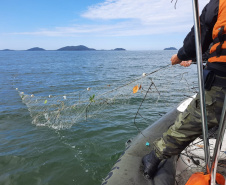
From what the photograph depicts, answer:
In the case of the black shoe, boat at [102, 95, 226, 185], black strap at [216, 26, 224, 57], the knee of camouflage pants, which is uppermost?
black strap at [216, 26, 224, 57]

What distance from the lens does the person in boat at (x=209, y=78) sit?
2.01 meters

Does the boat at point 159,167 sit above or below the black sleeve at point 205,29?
below

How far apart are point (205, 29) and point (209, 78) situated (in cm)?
62

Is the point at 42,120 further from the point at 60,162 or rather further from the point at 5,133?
the point at 60,162

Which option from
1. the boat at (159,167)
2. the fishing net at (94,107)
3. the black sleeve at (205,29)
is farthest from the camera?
the fishing net at (94,107)

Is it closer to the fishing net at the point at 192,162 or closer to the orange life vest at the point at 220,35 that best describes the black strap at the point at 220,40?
the orange life vest at the point at 220,35

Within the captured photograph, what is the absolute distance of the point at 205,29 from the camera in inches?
88.4

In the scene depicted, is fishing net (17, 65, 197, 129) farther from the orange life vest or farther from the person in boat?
the orange life vest

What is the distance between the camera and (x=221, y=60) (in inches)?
78.8

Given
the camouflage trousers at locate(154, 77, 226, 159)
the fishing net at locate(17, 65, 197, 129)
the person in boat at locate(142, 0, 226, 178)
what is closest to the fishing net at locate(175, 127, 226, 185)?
the camouflage trousers at locate(154, 77, 226, 159)

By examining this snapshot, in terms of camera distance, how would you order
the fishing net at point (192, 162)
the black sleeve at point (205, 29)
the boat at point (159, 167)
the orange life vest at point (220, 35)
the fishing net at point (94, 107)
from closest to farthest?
the orange life vest at point (220, 35) → the black sleeve at point (205, 29) → the boat at point (159, 167) → the fishing net at point (192, 162) → the fishing net at point (94, 107)

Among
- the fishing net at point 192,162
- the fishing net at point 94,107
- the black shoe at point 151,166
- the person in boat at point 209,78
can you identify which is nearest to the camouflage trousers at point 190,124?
the person in boat at point 209,78

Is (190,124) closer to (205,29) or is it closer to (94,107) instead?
(205,29)

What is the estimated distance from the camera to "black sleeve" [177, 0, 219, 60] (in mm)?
2078
